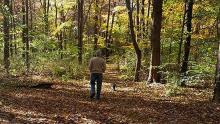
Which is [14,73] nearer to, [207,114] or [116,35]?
[207,114]

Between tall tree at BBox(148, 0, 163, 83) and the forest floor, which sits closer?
the forest floor

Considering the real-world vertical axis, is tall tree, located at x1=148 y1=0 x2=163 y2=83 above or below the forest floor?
above

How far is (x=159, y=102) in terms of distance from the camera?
1428cm

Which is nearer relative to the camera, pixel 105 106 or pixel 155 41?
pixel 105 106

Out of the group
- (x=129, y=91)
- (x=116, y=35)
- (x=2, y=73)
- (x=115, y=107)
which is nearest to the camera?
(x=115, y=107)

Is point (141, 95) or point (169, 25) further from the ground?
point (169, 25)

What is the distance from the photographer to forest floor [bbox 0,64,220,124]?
11.1m

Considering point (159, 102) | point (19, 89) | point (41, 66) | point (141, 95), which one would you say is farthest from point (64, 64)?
point (159, 102)

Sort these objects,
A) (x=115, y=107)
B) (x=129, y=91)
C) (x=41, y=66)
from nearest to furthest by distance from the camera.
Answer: (x=115, y=107) → (x=129, y=91) → (x=41, y=66)

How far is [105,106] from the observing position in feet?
43.7

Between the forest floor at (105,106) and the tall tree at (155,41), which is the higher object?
the tall tree at (155,41)

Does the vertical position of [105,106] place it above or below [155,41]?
below

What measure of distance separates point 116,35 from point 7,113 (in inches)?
1381

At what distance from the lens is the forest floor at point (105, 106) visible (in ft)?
36.6
